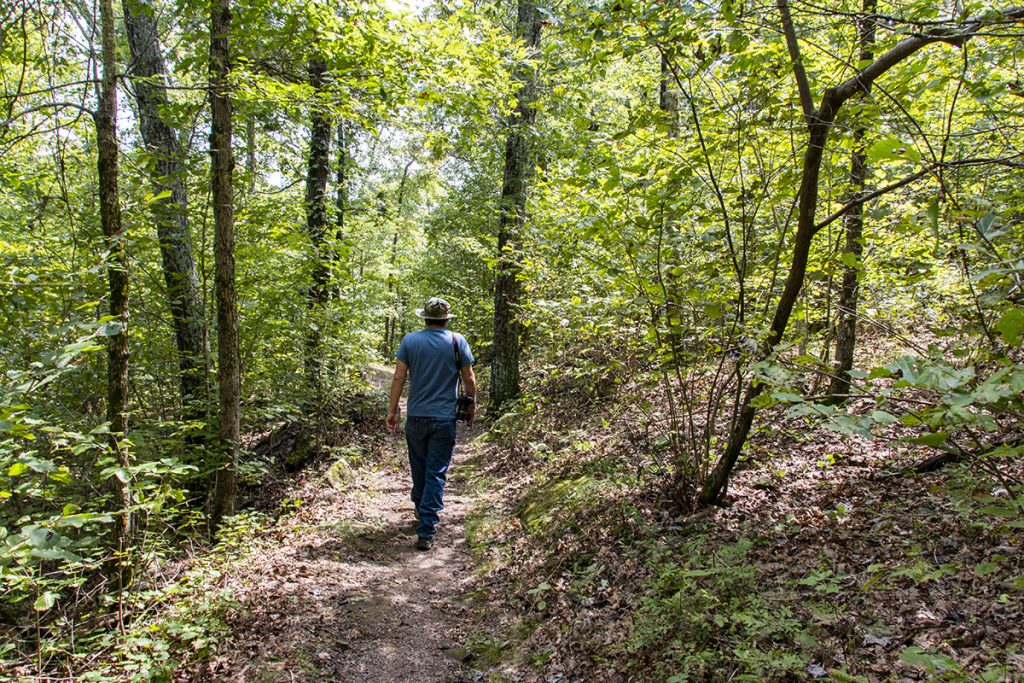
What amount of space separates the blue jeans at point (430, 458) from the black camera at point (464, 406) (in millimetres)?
239

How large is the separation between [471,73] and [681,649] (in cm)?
649

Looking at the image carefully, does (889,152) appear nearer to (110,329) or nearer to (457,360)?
(110,329)

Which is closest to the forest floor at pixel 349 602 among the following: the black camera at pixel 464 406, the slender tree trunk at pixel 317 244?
the black camera at pixel 464 406

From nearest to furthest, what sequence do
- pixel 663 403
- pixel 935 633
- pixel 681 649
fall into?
pixel 935 633 < pixel 681 649 < pixel 663 403

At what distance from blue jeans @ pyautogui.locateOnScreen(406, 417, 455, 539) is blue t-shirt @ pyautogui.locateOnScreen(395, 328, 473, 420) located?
0.11 meters

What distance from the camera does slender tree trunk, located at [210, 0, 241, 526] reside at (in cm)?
540

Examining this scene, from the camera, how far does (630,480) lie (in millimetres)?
5660

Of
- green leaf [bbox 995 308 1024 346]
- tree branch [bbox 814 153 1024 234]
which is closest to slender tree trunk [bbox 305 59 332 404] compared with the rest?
tree branch [bbox 814 153 1024 234]

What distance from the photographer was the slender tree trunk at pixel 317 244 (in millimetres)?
8477

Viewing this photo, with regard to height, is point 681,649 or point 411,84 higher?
point 411,84

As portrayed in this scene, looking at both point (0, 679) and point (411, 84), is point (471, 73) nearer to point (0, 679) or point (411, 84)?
point (411, 84)

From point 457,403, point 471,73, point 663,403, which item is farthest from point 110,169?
point 663,403

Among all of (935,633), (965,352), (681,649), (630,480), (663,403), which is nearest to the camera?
(965,352)

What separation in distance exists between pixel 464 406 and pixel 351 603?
7.82 feet
